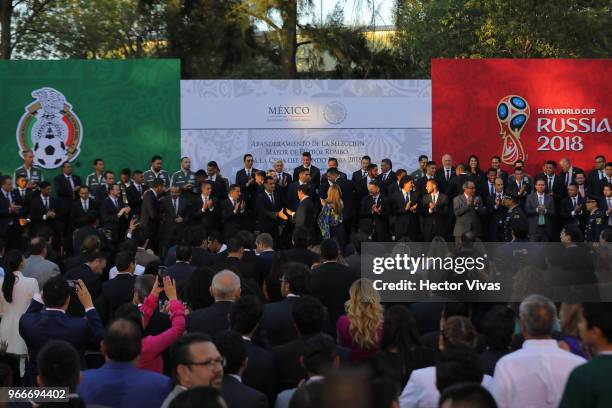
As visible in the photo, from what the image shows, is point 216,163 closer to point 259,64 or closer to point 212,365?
point 212,365

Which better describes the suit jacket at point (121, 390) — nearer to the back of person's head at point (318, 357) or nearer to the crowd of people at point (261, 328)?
the crowd of people at point (261, 328)

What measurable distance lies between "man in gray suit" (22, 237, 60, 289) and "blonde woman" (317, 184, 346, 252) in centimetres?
774

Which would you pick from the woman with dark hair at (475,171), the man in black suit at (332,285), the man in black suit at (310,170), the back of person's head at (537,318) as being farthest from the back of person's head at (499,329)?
the woman with dark hair at (475,171)

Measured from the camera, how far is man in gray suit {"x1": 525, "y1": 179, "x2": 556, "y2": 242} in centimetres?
1888

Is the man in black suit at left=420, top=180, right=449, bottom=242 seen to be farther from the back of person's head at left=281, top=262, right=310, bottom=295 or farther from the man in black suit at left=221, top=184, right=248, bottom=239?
the back of person's head at left=281, top=262, right=310, bottom=295

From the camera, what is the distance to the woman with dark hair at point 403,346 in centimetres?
624

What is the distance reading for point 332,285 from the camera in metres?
8.97

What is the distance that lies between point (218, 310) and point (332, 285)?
1915 millimetres

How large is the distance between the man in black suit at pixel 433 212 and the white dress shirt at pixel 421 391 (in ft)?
44.2

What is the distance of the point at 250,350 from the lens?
20.7 ft

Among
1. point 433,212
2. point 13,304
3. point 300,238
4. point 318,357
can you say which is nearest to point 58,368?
point 318,357

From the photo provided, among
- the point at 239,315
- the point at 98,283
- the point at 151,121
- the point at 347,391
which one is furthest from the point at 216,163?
the point at 347,391

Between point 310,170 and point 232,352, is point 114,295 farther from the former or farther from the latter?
point 310,170

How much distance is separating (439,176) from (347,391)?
57.9 feet
